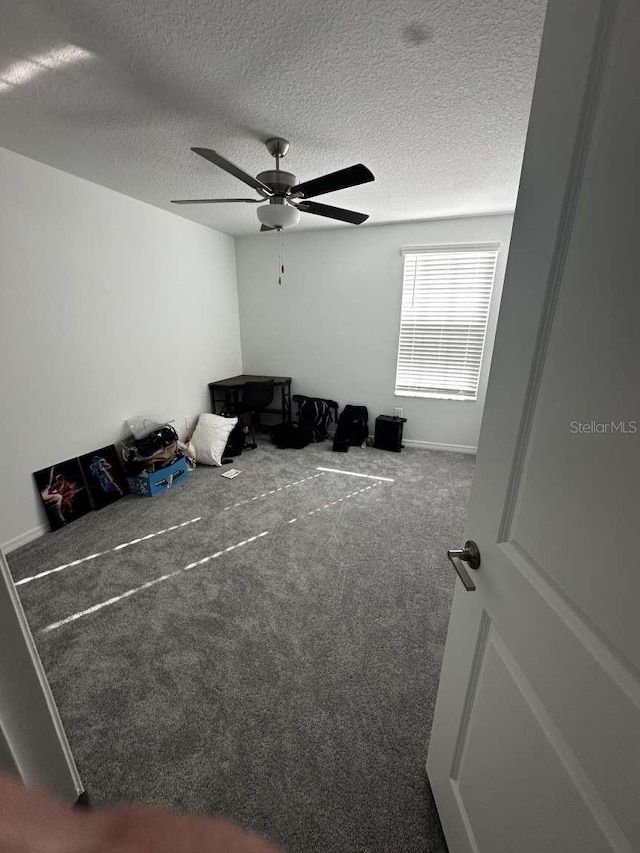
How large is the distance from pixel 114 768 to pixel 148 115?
284 cm

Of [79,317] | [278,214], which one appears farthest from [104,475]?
[278,214]

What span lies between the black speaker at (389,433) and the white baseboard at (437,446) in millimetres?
255

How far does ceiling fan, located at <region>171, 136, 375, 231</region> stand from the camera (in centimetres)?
177

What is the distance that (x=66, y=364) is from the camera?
99.3 inches

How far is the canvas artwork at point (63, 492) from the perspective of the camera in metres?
2.44

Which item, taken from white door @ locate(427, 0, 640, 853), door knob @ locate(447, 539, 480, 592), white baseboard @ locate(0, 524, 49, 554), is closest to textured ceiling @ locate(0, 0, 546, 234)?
white door @ locate(427, 0, 640, 853)

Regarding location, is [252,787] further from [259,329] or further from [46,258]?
[259,329]

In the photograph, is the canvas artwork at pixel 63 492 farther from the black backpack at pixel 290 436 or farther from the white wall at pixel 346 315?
the white wall at pixel 346 315

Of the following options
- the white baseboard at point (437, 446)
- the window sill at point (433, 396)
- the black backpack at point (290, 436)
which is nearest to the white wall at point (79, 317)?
the black backpack at point (290, 436)

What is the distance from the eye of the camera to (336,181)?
6.10 ft

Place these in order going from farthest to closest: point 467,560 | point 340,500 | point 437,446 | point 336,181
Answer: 1. point 437,446
2. point 340,500
3. point 336,181
4. point 467,560

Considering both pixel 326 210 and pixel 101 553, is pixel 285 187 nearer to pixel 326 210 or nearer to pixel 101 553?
pixel 326 210

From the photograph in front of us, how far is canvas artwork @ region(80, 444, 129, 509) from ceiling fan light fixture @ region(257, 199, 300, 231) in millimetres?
2296

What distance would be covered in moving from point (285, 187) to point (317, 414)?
2.59m
